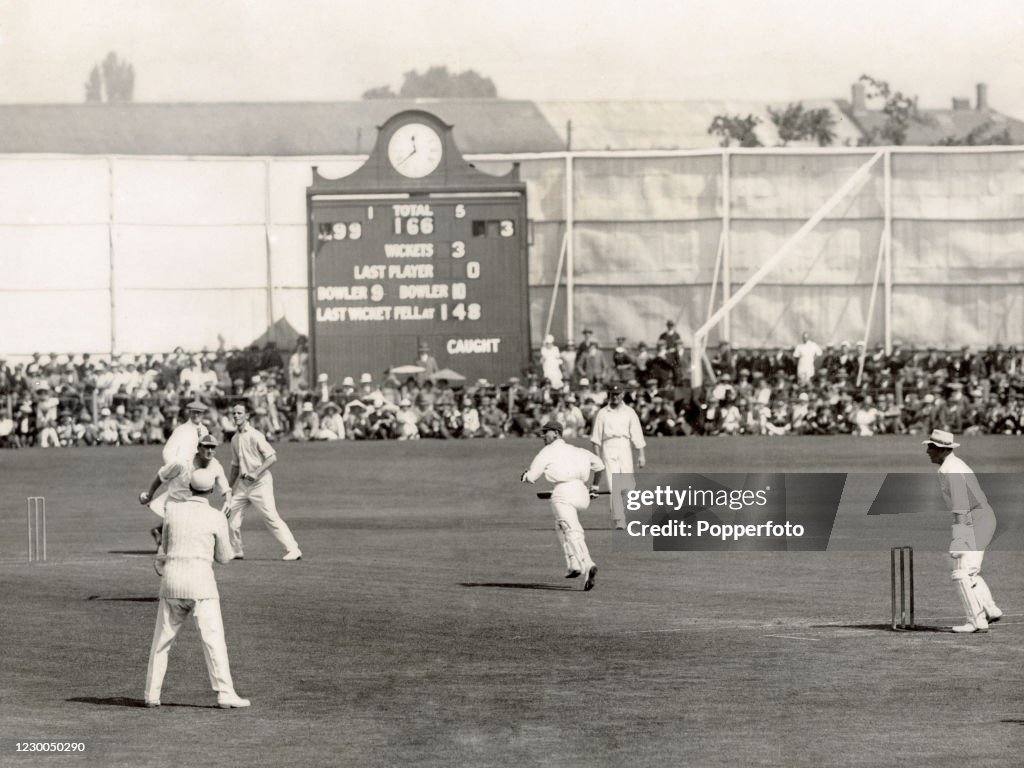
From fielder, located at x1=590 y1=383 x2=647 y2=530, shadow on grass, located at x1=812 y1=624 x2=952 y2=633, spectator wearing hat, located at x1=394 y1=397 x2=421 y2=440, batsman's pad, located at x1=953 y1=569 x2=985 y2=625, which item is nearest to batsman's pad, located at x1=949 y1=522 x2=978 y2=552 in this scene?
batsman's pad, located at x1=953 y1=569 x2=985 y2=625

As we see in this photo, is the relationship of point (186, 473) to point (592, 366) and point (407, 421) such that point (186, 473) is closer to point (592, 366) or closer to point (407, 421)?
point (407, 421)

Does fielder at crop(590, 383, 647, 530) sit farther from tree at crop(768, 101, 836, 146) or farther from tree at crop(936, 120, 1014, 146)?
tree at crop(768, 101, 836, 146)

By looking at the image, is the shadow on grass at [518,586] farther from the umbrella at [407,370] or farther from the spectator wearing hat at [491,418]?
the umbrella at [407,370]

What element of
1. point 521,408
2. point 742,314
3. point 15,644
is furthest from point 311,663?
point 742,314

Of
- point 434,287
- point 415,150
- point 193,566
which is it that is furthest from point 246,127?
point 193,566

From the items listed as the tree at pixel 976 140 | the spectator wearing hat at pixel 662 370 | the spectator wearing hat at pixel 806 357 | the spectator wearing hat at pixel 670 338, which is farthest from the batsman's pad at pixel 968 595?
the tree at pixel 976 140
